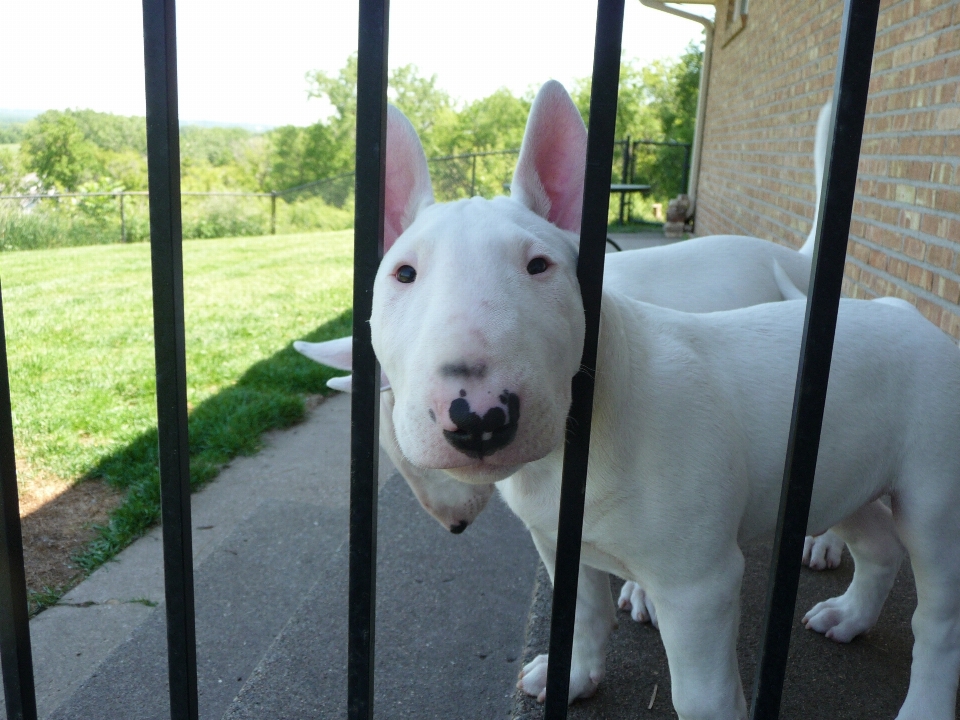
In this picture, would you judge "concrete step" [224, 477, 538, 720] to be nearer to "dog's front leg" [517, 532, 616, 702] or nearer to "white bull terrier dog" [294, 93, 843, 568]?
"dog's front leg" [517, 532, 616, 702]

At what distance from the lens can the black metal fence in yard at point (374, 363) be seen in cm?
108

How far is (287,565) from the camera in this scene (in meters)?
3.42

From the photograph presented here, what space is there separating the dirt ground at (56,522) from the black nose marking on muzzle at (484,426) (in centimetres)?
281

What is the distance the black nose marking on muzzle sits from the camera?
1.07 meters

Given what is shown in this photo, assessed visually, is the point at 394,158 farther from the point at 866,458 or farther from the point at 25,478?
the point at 25,478

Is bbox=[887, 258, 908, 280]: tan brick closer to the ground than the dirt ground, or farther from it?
farther from it

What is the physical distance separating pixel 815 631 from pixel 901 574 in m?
0.63

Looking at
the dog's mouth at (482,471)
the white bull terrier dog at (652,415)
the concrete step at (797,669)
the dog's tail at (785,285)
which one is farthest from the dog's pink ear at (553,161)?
the dog's tail at (785,285)

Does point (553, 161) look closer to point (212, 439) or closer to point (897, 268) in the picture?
point (897, 268)

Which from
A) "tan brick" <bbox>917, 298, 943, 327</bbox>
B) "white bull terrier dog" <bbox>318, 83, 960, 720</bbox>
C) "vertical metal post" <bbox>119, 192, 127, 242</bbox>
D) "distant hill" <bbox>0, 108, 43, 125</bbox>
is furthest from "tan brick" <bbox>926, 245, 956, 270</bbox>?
"vertical metal post" <bbox>119, 192, 127, 242</bbox>

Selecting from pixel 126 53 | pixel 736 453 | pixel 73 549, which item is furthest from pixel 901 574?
pixel 126 53

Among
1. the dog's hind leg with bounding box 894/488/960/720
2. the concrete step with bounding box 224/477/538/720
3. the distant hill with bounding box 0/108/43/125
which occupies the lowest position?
the concrete step with bounding box 224/477/538/720

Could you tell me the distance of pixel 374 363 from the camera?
3.94 ft

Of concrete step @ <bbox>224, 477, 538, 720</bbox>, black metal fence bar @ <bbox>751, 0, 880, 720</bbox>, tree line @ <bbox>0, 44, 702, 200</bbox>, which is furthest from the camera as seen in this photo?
tree line @ <bbox>0, 44, 702, 200</bbox>
